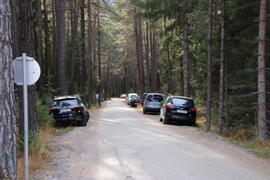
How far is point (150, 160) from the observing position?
8422mm

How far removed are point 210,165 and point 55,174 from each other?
367cm

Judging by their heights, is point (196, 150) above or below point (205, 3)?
below

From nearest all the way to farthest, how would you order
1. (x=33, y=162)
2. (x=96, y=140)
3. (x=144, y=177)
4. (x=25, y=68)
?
(x=25, y=68) < (x=144, y=177) < (x=33, y=162) < (x=96, y=140)

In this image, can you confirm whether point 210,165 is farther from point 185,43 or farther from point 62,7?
point 62,7

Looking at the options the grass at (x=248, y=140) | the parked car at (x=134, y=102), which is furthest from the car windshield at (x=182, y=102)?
the parked car at (x=134, y=102)

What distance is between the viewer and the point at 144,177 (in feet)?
22.2

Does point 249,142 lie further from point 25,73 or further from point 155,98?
point 155,98

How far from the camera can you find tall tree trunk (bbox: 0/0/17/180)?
4.50 meters

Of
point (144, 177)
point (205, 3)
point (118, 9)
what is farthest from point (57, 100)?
point (118, 9)

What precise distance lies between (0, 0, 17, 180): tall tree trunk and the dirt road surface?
7.87 ft

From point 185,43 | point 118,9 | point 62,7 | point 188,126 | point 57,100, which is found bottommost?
point 188,126

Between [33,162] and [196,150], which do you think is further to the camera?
[196,150]

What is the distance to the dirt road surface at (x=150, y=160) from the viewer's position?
701cm

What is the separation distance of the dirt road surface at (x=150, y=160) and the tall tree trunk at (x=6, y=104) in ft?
7.87
